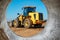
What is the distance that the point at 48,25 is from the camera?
407cm

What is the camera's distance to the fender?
4.01 metres

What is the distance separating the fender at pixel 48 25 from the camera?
401 centimetres

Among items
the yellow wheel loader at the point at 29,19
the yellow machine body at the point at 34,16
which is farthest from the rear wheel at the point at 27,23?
the yellow machine body at the point at 34,16

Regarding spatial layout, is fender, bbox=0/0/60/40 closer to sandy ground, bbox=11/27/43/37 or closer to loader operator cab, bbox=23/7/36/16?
sandy ground, bbox=11/27/43/37

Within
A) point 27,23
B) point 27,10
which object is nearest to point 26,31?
point 27,23

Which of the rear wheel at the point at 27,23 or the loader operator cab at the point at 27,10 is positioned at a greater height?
the loader operator cab at the point at 27,10

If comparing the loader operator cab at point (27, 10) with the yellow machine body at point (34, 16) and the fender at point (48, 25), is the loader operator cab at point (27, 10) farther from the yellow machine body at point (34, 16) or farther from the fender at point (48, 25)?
the fender at point (48, 25)

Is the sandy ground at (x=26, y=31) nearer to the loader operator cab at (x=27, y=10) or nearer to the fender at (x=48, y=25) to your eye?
the fender at (x=48, y=25)

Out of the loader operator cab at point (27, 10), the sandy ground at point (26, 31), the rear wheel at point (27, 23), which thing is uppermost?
the loader operator cab at point (27, 10)

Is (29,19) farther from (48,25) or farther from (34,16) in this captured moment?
(48,25)

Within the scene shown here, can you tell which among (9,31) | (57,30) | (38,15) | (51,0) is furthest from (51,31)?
(9,31)

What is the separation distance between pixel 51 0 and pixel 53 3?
0.30 feet

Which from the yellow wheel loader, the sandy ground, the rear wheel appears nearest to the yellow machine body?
the yellow wheel loader

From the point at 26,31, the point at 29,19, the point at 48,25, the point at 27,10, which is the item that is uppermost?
the point at 27,10
